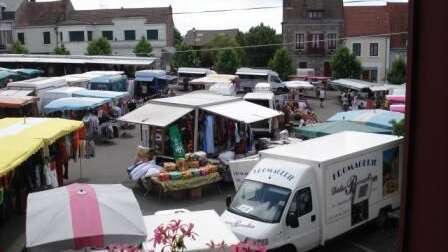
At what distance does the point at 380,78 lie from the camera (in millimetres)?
52094

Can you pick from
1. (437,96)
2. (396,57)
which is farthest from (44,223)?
(396,57)

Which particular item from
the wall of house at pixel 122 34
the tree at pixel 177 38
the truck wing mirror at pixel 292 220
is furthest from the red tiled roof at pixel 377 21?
the truck wing mirror at pixel 292 220

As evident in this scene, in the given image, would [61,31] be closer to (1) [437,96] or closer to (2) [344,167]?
(2) [344,167]

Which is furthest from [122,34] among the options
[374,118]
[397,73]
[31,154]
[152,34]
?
[31,154]

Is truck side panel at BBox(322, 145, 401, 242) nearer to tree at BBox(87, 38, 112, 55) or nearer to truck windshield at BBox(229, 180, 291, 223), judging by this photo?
truck windshield at BBox(229, 180, 291, 223)

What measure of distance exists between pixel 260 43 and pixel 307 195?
53832mm

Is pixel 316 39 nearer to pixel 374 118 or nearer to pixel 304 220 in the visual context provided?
pixel 374 118

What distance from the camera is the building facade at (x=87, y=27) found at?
62312 millimetres

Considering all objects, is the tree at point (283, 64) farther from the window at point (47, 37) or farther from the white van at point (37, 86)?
the white van at point (37, 86)

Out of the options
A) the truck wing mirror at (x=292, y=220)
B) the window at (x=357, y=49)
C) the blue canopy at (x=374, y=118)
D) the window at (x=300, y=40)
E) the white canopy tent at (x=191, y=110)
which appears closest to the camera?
the truck wing mirror at (x=292, y=220)

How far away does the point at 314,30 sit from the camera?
55781mm

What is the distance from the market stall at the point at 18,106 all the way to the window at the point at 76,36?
38055mm

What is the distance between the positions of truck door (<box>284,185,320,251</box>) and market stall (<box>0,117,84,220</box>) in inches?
215

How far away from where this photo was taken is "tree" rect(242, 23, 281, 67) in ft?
197
